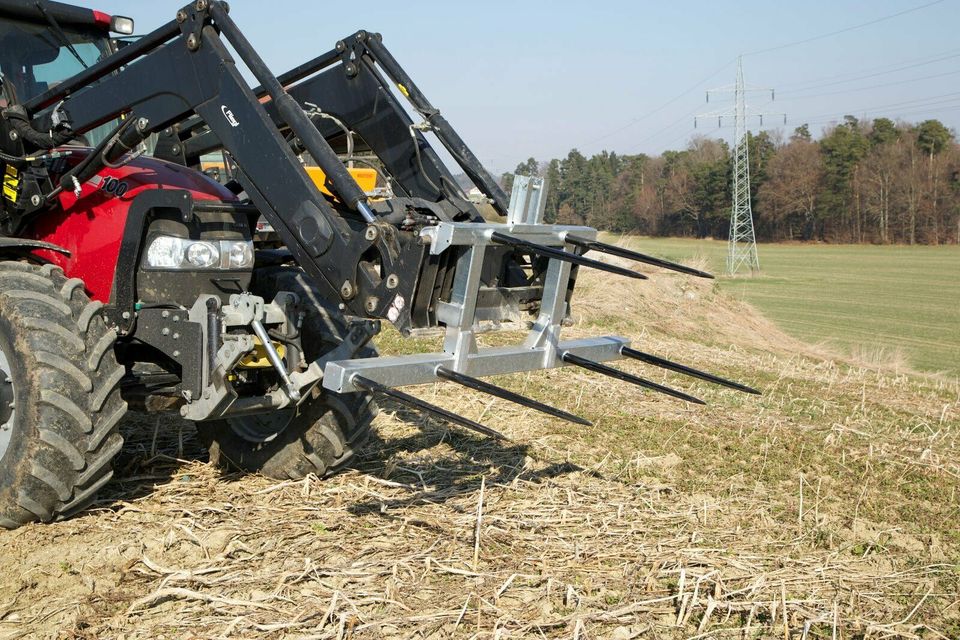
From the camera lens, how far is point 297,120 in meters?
4.67

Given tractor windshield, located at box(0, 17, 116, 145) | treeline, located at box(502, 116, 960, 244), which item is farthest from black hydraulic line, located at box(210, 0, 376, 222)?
treeline, located at box(502, 116, 960, 244)

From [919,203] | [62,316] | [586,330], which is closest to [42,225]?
[62,316]

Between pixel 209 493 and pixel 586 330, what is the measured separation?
8021 millimetres

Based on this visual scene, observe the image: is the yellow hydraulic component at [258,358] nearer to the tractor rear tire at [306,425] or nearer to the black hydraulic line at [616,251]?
the tractor rear tire at [306,425]

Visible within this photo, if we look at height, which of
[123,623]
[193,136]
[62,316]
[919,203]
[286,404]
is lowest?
[123,623]

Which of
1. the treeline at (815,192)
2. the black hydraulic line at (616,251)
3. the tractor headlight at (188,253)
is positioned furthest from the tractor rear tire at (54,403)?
the treeline at (815,192)

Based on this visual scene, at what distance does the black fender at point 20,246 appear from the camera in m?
5.03

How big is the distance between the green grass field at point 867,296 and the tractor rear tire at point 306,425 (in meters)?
12.3

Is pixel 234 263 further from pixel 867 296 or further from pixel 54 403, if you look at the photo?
pixel 867 296

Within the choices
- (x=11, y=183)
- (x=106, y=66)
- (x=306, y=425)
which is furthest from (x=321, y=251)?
(x=11, y=183)

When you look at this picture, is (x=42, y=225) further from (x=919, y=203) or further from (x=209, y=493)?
(x=919, y=203)

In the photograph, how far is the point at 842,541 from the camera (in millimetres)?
5195

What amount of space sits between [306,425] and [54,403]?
57.7 inches

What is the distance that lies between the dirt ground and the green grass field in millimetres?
9997
